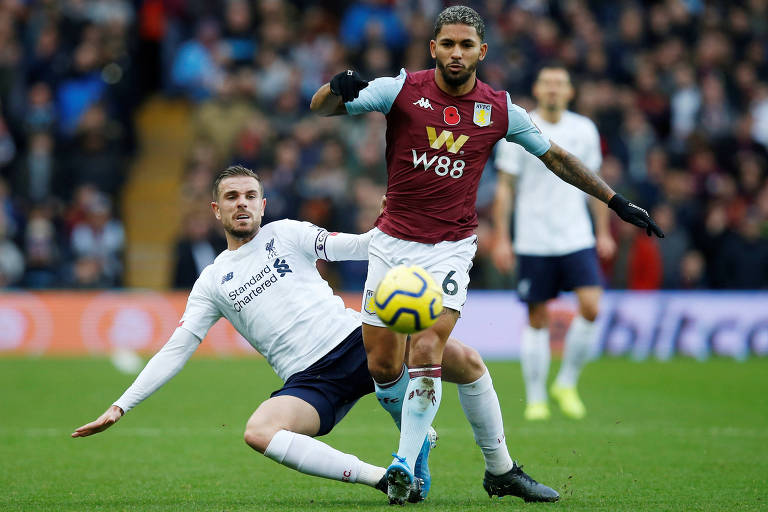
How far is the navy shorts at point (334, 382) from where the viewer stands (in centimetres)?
629

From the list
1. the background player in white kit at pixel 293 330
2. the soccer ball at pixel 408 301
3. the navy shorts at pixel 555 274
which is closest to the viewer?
the soccer ball at pixel 408 301

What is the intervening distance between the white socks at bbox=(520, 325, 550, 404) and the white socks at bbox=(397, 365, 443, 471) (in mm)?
4104

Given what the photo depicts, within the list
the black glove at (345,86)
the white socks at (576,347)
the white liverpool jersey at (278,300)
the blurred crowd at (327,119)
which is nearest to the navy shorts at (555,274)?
the white socks at (576,347)

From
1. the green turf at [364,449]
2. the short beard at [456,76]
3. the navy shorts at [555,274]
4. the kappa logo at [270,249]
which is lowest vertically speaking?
the green turf at [364,449]

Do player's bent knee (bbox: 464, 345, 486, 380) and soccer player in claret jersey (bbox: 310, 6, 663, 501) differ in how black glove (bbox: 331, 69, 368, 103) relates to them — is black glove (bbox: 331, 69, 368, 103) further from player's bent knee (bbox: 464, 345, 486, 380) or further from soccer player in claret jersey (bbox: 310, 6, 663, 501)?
player's bent knee (bbox: 464, 345, 486, 380)

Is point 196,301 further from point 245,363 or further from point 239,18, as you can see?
point 239,18

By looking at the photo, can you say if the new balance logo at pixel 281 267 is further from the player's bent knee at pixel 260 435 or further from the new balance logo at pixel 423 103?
the new balance logo at pixel 423 103

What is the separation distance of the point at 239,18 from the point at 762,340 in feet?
32.8

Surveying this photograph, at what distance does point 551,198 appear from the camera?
10.1 metres

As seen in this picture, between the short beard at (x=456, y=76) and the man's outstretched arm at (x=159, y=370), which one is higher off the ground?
the short beard at (x=456, y=76)

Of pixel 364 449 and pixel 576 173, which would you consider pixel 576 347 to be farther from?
pixel 576 173

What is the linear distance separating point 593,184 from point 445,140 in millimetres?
883

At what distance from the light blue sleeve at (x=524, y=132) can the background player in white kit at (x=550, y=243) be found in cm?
356

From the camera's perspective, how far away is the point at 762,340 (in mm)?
15984
